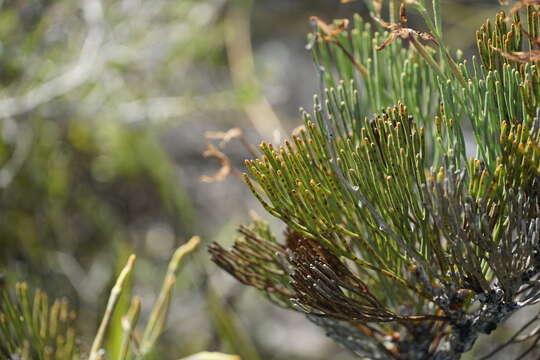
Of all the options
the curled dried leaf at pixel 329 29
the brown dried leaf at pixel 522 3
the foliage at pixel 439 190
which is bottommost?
the foliage at pixel 439 190

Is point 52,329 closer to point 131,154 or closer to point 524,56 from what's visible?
point 524,56

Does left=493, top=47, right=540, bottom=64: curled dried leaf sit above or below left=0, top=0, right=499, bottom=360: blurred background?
below

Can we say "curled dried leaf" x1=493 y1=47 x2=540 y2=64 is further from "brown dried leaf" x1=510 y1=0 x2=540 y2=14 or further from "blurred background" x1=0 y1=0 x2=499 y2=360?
"blurred background" x1=0 y1=0 x2=499 y2=360

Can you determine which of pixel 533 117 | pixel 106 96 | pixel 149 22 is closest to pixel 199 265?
pixel 106 96

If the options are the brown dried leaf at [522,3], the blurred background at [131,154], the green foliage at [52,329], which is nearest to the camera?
the brown dried leaf at [522,3]

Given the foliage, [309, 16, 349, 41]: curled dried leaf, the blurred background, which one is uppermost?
the blurred background

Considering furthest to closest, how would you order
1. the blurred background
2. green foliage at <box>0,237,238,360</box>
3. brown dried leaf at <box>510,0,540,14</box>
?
the blurred background
green foliage at <box>0,237,238,360</box>
brown dried leaf at <box>510,0,540,14</box>

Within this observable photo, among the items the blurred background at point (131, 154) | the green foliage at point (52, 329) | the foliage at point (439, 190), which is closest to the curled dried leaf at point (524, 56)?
the foliage at point (439, 190)

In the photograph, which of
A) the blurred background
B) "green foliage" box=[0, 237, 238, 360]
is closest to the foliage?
"green foliage" box=[0, 237, 238, 360]

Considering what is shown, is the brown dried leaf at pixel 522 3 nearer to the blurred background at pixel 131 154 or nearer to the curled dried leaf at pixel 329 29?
the curled dried leaf at pixel 329 29
